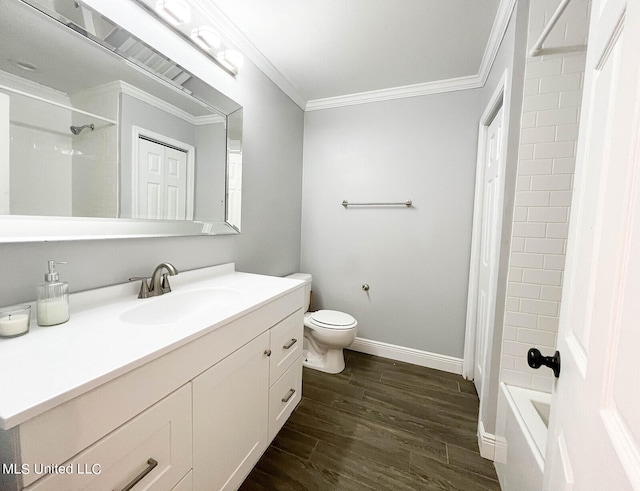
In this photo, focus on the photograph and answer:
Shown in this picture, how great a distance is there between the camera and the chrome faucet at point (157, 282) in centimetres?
116

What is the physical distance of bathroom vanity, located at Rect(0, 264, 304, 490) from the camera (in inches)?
20.1

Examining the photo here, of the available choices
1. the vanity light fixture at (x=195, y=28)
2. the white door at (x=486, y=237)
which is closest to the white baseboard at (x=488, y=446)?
the white door at (x=486, y=237)

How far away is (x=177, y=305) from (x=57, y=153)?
725 mm

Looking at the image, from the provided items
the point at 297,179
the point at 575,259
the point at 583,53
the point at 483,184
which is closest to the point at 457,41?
the point at 583,53

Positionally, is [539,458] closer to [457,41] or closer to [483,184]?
[483,184]

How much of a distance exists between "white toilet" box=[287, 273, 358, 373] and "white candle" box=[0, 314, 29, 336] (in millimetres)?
1463

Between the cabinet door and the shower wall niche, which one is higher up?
the shower wall niche

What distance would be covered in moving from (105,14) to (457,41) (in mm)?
1849

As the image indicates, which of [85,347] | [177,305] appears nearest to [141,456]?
[85,347]

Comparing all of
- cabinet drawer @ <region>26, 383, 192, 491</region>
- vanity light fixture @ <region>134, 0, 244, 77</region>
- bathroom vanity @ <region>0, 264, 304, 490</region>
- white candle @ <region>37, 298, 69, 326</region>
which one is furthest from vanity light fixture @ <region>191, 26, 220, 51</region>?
cabinet drawer @ <region>26, 383, 192, 491</region>

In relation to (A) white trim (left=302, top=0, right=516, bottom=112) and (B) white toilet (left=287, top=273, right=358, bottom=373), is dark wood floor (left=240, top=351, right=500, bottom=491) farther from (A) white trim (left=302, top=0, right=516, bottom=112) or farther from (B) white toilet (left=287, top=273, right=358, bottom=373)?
(A) white trim (left=302, top=0, right=516, bottom=112)

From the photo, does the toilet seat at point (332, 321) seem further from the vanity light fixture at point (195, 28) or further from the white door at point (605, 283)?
the vanity light fixture at point (195, 28)

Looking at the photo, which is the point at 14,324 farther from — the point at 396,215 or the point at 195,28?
the point at 396,215

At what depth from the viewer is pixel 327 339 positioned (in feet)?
6.54
